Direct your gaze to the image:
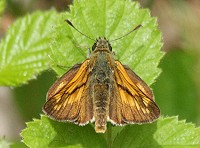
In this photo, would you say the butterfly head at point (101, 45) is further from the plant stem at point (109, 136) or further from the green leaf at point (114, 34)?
the plant stem at point (109, 136)

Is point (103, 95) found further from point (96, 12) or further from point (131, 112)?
point (96, 12)

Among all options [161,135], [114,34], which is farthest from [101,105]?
[114,34]

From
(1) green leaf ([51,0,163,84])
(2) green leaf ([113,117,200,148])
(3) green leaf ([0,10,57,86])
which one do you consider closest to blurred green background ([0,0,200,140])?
(3) green leaf ([0,10,57,86])

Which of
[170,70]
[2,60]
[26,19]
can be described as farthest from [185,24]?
[2,60]

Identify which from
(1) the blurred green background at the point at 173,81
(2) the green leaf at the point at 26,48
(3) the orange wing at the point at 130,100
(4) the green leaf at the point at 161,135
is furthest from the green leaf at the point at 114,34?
(1) the blurred green background at the point at 173,81

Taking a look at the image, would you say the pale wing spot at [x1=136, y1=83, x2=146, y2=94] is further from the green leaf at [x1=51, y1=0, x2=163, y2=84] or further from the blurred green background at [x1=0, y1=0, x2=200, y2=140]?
the blurred green background at [x1=0, y1=0, x2=200, y2=140]
